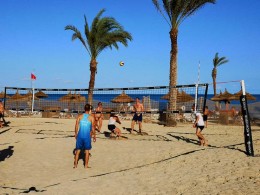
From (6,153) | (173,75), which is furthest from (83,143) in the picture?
(173,75)

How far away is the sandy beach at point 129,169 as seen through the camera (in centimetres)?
651

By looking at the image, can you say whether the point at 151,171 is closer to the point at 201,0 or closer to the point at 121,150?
the point at 121,150

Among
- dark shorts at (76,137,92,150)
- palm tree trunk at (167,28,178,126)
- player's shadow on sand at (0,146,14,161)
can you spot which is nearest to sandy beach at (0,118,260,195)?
player's shadow on sand at (0,146,14,161)

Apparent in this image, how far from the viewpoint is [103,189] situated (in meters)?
6.58

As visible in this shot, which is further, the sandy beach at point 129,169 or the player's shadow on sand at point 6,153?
the player's shadow on sand at point 6,153

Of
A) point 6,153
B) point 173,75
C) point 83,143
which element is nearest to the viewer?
point 83,143

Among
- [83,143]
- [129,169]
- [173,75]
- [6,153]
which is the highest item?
[173,75]

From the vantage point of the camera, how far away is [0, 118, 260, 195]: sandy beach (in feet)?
21.4

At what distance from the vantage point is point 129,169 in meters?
8.38

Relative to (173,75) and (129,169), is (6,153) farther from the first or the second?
(173,75)

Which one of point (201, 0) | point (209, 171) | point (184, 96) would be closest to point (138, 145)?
point (209, 171)

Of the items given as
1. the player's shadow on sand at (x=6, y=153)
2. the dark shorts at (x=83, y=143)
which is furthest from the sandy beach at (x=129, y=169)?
the dark shorts at (x=83, y=143)

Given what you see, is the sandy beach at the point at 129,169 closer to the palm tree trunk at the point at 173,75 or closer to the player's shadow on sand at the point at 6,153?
the player's shadow on sand at the point at 6,153

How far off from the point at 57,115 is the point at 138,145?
18.2m
